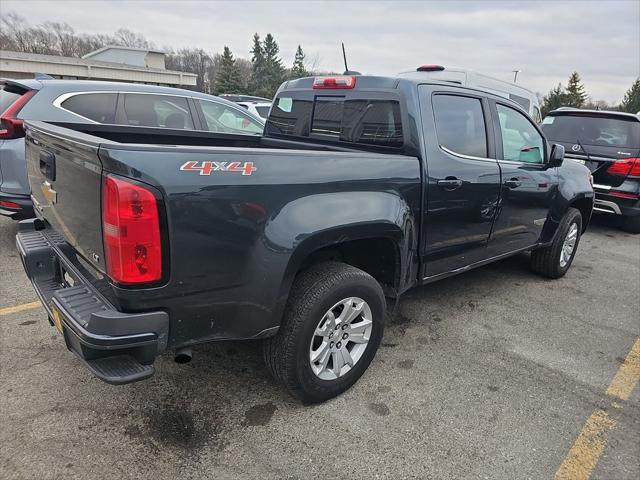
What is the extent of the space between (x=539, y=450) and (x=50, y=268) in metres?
2.92

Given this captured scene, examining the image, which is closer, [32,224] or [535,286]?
[32,224]

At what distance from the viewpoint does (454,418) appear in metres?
2.56

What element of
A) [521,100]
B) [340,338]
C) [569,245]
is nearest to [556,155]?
[569,245]

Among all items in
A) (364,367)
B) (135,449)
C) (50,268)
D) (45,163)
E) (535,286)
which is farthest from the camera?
(535,286)

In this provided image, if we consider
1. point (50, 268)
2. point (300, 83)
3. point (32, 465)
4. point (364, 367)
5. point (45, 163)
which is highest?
point (300, 83)

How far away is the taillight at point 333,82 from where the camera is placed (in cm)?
331

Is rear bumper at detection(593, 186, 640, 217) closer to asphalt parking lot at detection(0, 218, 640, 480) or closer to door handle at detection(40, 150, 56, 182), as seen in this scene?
asphalt parking lot at detection(0, 218, 640, 480)

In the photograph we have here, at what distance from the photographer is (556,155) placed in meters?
4.12

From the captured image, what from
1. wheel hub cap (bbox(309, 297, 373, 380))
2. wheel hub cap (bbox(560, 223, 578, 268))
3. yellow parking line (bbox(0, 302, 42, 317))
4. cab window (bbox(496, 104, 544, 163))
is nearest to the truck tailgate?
wheel hub cap (bbox(309, 297, 373, 380))

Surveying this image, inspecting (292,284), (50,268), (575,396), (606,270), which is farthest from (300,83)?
(606,270)

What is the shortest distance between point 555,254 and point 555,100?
4768 cm

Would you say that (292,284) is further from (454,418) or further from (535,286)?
(535,286)

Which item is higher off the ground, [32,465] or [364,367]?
[364,367]

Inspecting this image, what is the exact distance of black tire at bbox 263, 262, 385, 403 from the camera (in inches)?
93.2
